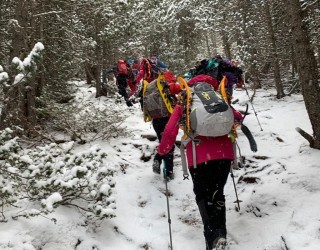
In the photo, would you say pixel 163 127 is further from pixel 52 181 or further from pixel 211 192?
pixel 52 181

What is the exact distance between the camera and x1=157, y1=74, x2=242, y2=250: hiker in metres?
4.66

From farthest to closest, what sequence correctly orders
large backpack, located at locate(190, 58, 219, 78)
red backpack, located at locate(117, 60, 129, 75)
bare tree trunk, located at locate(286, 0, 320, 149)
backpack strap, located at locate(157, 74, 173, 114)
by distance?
1. red backpack, located at locate(117, 60, 129, 75)
2. backpack strap, located at locate(157, 74, 173, 114)
3. large backpack, located at locate(190, 58, 219, 78)
4. bare tree trunk, located at locate(286, 0, 320, 149)

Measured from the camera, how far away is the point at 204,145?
4.70m

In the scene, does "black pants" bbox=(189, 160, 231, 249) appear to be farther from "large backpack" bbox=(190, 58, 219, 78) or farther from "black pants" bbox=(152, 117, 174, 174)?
"black pants" bbox=(152, 117, 174, 174)

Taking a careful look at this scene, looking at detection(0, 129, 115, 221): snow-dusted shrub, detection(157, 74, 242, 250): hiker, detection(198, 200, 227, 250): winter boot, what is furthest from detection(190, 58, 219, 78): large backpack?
detection(198, 200, 227, 250): winter boot

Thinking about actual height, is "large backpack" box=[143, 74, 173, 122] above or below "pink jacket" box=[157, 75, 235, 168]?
above

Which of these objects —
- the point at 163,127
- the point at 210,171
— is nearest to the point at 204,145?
the point at 210,171

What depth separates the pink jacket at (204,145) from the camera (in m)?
4.66

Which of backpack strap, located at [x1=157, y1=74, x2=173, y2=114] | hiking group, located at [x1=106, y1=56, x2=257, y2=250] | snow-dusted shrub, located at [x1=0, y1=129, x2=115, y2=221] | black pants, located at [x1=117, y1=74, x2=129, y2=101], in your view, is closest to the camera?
snow-dusted shrub, located at [x1=0, y1=129, x2=115, y2=221]

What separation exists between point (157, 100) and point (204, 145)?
8.62ft

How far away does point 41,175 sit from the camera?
4.77 meters

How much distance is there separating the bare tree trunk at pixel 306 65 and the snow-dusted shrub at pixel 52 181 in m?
3.57

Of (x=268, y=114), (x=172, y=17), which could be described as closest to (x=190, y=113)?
(x=268, y=114)

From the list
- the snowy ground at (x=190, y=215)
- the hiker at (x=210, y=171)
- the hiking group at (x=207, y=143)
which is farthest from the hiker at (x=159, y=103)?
the hiker at (x=210, y=171)
